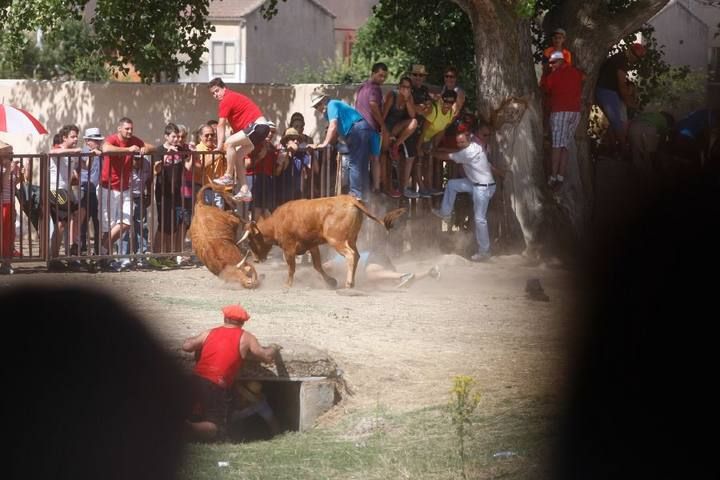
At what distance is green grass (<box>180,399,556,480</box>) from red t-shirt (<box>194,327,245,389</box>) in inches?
21.0

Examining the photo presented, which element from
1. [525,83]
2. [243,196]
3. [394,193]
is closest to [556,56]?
[525,83]

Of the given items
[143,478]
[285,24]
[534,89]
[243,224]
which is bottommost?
[143,478]

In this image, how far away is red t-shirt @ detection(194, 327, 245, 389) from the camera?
11.4m

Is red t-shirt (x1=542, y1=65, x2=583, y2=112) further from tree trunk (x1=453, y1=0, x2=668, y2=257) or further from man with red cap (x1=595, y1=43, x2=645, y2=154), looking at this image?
man with red cap (x1=595, y1=43, x2=645, y2=154)

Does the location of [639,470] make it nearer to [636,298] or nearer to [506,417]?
[506,417]

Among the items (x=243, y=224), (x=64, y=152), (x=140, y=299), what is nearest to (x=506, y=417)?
(x=140, y=299)

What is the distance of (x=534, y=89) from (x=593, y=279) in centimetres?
291

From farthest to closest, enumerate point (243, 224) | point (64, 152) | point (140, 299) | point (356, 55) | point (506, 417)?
1. point (356, 55)
2. point (64, 152)
3. point (243, 224)
4. point (140, 299)
5. point (506, 417)

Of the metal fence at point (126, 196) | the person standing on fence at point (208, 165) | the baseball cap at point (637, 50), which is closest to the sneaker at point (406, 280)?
the metal fence at point (126, 196)

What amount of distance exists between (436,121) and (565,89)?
1.96 meters

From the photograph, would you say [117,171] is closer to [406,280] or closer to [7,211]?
[7,211]

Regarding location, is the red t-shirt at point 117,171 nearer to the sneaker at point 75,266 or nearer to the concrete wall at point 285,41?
the sneaker at point 75,266

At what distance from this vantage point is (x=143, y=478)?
9977 mm

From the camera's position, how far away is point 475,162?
61.1 feet
